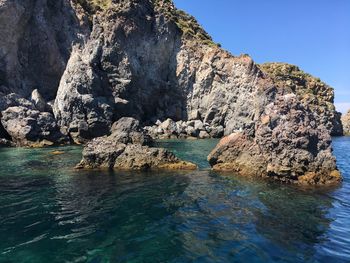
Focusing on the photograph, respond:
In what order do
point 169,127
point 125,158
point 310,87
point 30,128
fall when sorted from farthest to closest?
point 310,87, point 169,127, point 30,128, point 125,158

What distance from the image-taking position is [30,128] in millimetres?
55125

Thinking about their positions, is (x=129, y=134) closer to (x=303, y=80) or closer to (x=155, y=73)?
(x=155, y=73)

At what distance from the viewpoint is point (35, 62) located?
264 feet

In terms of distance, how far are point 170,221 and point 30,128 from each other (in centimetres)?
4635

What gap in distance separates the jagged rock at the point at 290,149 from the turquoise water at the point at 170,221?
1.72 meters

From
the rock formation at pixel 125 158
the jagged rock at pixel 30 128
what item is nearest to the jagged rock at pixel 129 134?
the rock formation at pixel 125 158

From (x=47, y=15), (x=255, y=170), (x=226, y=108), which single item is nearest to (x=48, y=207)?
(x=255, y=170)

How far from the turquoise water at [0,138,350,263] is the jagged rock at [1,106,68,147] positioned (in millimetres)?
31705

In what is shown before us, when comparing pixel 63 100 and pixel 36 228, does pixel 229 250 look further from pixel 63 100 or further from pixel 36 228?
pixel 63 100

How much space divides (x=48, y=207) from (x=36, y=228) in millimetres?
3459

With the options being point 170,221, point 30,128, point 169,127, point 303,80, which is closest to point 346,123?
point 303,80

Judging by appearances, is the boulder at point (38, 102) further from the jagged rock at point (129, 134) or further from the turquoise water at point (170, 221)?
the turquoise water at point (170, 221)

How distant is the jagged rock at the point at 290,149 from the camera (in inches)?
934

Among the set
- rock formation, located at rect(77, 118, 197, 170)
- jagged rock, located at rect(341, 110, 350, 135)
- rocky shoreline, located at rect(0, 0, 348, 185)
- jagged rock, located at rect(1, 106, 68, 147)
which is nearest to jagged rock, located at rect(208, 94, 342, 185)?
rock formation, located at rect(77, 118, 197, 170)
